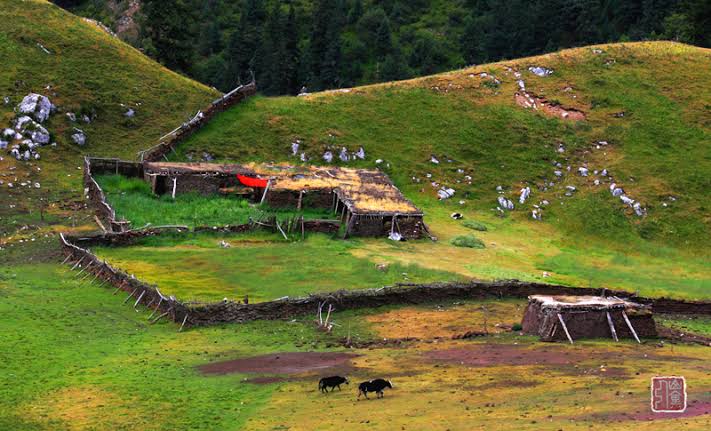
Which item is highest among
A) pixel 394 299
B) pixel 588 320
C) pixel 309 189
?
pixel 309 189

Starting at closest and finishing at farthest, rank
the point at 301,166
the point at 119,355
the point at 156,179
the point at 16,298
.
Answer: the point at 119,355 < the point at 16,298 < the point at 156,179 < the point at 301,166

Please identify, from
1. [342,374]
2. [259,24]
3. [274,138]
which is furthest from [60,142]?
[259,24]

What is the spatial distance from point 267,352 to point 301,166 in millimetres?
30007

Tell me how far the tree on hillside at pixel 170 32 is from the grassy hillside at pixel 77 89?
8.04 metres

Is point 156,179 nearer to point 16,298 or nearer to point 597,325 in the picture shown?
point 16,298

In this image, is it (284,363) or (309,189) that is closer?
(284,363)

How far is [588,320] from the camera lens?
4469 centimetres

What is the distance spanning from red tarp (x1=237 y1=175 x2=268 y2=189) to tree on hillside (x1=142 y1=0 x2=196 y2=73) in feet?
101

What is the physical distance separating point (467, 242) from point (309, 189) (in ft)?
31.5

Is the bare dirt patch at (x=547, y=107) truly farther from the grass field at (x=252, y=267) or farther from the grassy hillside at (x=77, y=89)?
the grass field at (x=252, y=267)

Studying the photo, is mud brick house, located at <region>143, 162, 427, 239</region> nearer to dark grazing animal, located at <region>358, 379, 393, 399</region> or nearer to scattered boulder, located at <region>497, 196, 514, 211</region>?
scattered boulder, located at <region>497, 196, 514, 211</region>

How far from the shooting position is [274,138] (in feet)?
250

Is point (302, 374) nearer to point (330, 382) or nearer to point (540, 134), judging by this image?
point (330, 382)

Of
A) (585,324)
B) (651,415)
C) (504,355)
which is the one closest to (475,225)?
(585,324)
